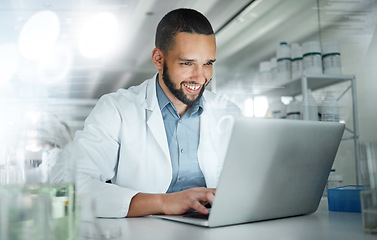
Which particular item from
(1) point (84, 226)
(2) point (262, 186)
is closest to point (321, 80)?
(2) point (262, 186)

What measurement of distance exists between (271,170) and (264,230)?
12 cm

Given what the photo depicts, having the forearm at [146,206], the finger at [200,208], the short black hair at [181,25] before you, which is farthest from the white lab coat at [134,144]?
the finger at [200,208]

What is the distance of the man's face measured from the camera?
1.59 metres

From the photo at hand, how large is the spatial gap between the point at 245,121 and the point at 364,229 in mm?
258

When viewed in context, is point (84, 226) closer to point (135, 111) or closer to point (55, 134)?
point (55, 134)

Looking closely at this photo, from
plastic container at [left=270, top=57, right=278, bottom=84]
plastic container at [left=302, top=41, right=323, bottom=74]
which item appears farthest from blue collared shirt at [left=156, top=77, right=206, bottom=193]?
plastic container at [left=270, top=57, right=278, bottom=84]

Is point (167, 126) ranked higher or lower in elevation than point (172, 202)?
higher

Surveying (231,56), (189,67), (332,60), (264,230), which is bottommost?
(264,230)

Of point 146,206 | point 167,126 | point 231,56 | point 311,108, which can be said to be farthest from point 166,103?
point 231,56

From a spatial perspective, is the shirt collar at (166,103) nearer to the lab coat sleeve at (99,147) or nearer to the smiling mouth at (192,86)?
the smiling mouth at (192,86)

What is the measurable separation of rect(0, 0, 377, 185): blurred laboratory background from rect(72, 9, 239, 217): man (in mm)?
840

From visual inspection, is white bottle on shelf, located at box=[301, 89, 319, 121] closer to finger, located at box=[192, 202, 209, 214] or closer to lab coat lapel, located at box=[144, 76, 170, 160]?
lab coat lapel, located at box=[144, 76, 170, 160]

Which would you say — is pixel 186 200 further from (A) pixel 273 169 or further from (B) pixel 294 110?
(B) pixel 294 110

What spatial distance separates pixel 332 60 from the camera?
2.21 metres
